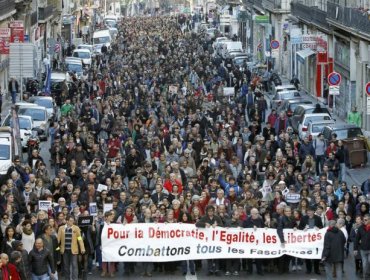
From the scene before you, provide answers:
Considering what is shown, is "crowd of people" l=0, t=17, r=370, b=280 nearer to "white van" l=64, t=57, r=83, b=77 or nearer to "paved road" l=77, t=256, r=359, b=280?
"paved road" l=77, t=256, r=359, b=280

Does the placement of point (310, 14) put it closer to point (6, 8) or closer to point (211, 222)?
point (6, 8)

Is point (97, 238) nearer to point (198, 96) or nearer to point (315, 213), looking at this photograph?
point (315, 213)

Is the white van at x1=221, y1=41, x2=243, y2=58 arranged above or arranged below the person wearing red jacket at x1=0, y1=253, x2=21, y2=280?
below

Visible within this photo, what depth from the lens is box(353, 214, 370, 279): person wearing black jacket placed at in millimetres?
26109

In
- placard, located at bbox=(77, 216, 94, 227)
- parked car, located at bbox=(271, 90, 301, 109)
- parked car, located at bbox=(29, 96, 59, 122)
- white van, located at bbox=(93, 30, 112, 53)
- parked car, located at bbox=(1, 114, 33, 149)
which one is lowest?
white van, located at bbox=(93, 30, 112, 53)

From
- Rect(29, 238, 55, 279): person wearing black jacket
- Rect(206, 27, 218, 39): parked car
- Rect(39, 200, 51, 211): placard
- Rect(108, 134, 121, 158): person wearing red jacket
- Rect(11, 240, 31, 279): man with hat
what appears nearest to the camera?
Rect(11, 240, 31, 279): man with hat

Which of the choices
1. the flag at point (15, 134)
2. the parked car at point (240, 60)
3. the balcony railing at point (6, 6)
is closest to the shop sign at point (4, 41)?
the balcony railing at point (6, 6)

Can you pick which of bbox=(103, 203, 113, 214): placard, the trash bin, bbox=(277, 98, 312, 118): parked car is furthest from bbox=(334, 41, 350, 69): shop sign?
bbox=(103, 203, 113, 214): placard

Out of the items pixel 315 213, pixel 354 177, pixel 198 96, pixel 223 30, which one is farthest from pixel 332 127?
pixel 223 30

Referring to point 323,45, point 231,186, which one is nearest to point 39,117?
point 323,45

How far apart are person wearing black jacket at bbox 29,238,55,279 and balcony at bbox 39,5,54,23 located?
72.7 metres

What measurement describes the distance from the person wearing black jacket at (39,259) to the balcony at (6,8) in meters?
47.2

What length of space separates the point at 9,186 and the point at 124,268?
3.94 m

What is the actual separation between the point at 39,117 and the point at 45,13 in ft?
160
